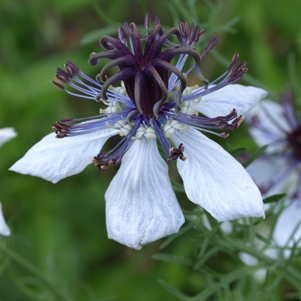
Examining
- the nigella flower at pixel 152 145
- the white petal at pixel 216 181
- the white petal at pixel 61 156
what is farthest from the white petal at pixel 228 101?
the white petal at pixel 61 156

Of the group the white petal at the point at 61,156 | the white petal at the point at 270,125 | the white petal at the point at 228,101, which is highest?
the white petal at the point at 61,156

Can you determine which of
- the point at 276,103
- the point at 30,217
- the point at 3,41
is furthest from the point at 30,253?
the point at 276,103

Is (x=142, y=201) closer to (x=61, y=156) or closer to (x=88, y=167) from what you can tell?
(x=61, y=156)

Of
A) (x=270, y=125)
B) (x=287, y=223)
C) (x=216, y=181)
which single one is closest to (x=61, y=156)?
(x=216, y=181)

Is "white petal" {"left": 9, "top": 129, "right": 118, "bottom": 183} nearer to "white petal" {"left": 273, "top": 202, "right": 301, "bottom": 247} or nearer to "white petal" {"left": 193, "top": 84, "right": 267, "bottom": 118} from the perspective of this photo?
"white petal" {"left": 193, "top": 84, "right": 267, "bottom": 118}

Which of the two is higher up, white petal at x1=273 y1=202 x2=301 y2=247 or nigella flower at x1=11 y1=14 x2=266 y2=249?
nigella flower at x1=11 y1=14 x2=266 y2=249

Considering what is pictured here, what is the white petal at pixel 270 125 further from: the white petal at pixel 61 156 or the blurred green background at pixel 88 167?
the white petal at pixel 61 156

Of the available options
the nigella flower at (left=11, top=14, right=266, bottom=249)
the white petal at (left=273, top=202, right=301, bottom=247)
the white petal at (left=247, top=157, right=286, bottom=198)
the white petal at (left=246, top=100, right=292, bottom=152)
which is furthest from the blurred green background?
the nigella flower at (left=11, top=14, right=266, bottom=249)
